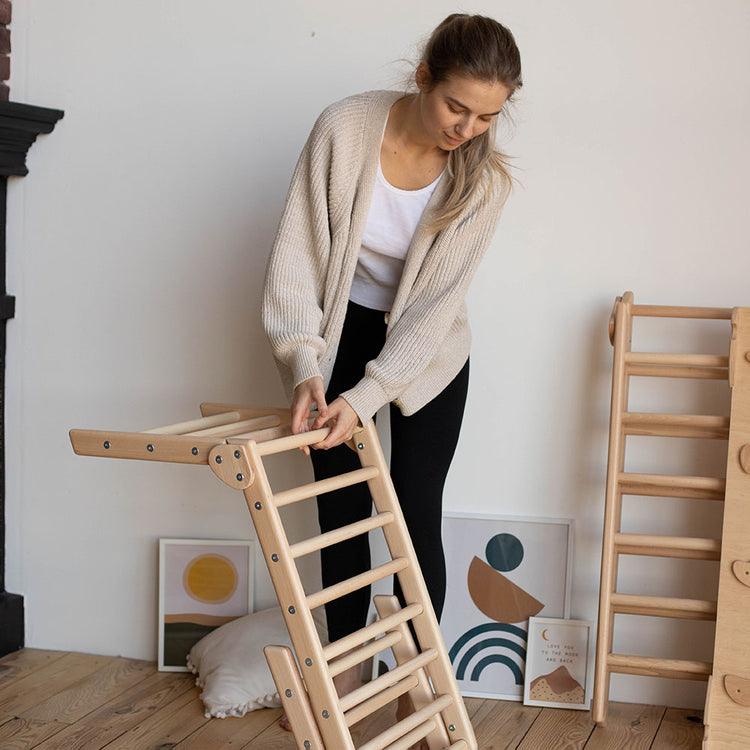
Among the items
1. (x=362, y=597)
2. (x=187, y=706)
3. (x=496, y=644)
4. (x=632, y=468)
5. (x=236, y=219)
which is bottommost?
(x=187, y=706)

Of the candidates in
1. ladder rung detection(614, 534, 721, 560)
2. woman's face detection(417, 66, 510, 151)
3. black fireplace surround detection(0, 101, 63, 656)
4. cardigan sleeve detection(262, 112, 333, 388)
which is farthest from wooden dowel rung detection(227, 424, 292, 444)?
black fireplace surround detection(0, 101, 63, 656)

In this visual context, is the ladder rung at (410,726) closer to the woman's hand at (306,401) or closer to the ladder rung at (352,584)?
the ladder rung at (352,584)

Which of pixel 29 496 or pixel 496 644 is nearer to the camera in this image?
pixel 496 644

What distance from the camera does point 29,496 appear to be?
8.32 ft

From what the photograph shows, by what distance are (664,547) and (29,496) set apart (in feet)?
5.38

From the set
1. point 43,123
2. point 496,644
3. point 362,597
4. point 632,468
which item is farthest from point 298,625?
point 43,123

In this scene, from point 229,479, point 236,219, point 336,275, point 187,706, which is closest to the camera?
point 229,479

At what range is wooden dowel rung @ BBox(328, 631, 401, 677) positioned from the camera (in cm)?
156

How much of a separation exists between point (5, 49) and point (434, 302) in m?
1.42

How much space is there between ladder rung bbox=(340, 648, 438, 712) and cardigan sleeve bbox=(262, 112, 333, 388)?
0.56 metres

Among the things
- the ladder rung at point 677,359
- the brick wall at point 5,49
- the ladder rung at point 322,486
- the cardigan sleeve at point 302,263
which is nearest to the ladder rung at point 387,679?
the ladder rung at point 322,486

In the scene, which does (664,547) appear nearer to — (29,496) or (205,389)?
(205,389)

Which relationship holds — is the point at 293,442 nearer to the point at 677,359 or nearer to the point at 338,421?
the point at 338,421

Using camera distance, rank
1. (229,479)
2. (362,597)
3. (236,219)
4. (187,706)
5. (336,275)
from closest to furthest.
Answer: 1. (229,479)
2. (336,275)
3. (362,597)
4. (187,706)
5. (236,219)
